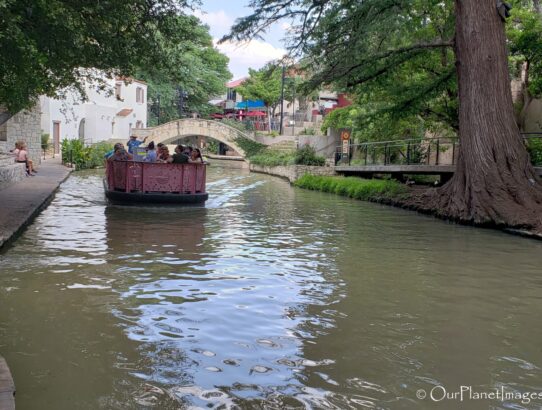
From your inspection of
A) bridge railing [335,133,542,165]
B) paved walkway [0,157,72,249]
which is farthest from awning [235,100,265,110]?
paved walkway [0,157,72,249]

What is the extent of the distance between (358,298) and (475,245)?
5503 millimetres

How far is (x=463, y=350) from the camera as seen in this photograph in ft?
18.1

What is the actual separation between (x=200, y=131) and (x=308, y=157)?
19.1 meters

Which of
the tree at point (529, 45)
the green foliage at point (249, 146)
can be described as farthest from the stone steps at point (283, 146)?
the tree at point (529, 45)

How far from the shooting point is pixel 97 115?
49281 mm

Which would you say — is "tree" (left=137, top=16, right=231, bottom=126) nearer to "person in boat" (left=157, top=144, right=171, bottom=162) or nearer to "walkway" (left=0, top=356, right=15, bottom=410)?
"person in boat" (left=157, top=144, right=171, bottom=162)

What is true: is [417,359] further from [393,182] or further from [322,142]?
[322,142]

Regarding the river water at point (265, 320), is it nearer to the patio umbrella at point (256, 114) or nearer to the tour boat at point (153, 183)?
the tour boat at point (153, 183)

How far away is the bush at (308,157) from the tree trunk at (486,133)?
60.4 feet

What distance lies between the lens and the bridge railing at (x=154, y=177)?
58.2 ft

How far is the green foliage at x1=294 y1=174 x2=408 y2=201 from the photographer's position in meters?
21.7

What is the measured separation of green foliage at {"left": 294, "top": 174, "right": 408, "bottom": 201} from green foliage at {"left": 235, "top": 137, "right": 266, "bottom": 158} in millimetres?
19195

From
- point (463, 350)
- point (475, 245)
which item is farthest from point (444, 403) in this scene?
point (475, 245)

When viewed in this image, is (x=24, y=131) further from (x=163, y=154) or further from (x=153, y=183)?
(x=153, y=183)
